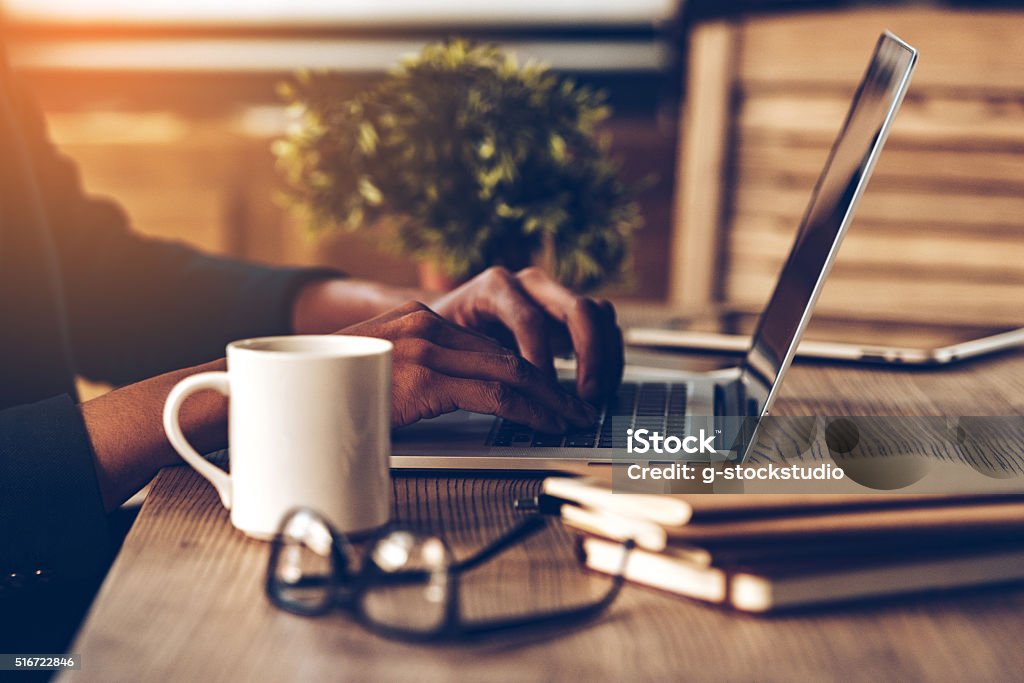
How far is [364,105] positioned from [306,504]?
977 mm

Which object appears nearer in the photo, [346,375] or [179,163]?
[346,375]

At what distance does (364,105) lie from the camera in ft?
4.63

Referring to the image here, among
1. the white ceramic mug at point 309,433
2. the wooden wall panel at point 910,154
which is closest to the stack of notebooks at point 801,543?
the white ceramic mug at point 309,433

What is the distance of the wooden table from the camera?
429mm

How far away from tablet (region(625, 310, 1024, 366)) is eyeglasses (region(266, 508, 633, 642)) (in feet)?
2.39

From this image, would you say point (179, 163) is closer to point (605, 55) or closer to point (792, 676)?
point (605, 55)

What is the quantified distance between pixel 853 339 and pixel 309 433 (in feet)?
3.25

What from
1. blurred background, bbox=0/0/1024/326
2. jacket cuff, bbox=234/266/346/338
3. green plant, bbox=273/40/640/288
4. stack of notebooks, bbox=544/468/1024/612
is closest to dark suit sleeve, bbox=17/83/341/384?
jacket cuff, bbox=234/266/346/338

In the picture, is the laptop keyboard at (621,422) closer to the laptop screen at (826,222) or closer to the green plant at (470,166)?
the laptop screen at (826,222)

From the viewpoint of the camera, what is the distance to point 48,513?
1.96 ft

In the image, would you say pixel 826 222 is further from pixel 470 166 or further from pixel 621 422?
pixel 470 166

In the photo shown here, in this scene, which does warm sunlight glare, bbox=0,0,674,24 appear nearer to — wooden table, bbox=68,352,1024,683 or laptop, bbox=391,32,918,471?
laptop, bbox=391,32,918,471

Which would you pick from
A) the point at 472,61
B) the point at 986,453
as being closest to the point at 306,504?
the point at 986,453

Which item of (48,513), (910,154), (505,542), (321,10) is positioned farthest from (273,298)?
(321,10)
